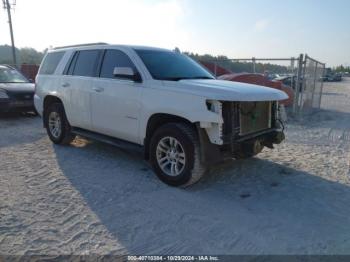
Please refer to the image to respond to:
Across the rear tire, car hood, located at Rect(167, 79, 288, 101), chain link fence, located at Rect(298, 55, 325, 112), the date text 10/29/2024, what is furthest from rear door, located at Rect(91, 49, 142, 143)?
chain link fence, located at Rect(298, 55, 325, 112)

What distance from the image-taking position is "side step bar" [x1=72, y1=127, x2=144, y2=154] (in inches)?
211

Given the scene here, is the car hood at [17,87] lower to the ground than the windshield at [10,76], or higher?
lower

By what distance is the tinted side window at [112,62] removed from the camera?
5523 mm

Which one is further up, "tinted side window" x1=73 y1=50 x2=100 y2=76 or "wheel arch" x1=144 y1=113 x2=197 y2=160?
"tinted side window" x1=73 y1=50 x2=100 y2=76

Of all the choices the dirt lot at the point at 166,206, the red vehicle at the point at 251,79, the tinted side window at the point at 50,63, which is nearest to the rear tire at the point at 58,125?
the dirt lot at the point at 166,206

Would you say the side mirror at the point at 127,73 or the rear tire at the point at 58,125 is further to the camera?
the rear tire at the point at 58,125

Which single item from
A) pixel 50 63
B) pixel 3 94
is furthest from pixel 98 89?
pixel 3 94

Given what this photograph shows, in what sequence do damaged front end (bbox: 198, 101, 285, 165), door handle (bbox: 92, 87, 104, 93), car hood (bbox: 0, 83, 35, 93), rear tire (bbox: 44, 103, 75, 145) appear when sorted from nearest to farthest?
damaged front end (bbox: 198, 101, 285, 165), door handle (bbox: 92, 87, 104, 93), rear tire (bbox: 44, 103, 75, 145), car hood (bbox: 0, 83, 35, 93)

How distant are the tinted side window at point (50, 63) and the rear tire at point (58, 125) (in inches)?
28.9

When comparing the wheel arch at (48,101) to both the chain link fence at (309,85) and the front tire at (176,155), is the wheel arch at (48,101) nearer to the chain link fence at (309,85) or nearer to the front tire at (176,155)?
the front tire at (176,155)

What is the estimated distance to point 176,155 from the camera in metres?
4.81

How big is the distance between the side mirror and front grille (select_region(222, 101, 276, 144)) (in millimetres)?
1492

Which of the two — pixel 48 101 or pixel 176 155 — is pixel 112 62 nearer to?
pixel 176 155

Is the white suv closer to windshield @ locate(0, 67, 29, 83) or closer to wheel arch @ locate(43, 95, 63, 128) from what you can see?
wheel arch @ locate(43, 95, 63, 128)
